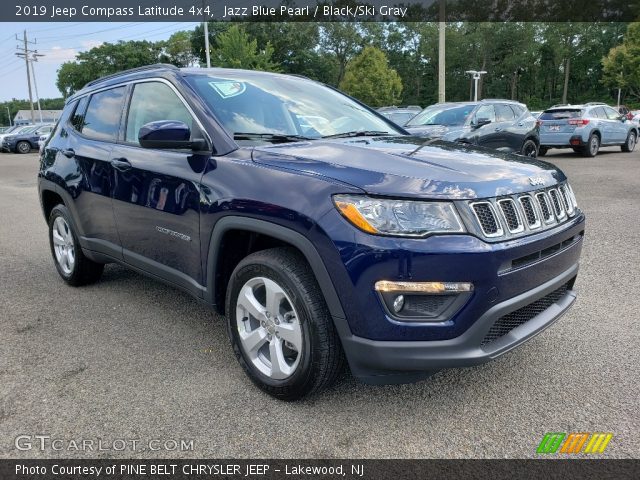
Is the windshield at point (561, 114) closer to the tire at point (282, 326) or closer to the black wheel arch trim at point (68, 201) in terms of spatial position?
the black wheel arch trim at point (68, 201)

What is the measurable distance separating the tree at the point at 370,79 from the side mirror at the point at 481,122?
139ft

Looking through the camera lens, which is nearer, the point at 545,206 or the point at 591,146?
the point at 545,206

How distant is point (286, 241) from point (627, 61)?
2006 inches

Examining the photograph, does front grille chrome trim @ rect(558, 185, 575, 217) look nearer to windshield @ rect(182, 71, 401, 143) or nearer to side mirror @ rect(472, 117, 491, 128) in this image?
windshield @ rect(182, 71, 401, 143)

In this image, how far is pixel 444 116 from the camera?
444 inches

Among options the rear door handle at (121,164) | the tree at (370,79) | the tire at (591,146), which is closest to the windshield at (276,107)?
the rear door handle at (121,164)

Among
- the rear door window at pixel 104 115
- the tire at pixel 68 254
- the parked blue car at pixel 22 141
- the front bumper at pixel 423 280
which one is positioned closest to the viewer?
the front bumper at pixel 423 280

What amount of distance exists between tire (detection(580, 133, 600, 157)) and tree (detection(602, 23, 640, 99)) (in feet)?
110

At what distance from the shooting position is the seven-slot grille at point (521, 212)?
2.29 meters

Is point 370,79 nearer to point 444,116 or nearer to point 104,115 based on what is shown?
point 444,116

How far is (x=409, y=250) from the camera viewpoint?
218 cm

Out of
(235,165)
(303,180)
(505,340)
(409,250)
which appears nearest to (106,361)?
(235,165)

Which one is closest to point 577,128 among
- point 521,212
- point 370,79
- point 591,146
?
point 591,146

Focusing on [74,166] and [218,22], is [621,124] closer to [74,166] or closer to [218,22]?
[74,166]
